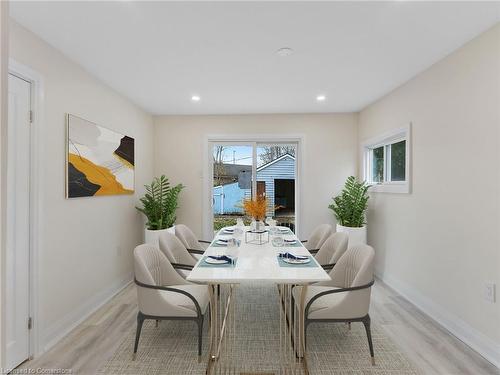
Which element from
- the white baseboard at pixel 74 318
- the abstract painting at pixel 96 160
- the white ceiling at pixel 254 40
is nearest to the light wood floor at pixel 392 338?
the white baseboard at pixel 74 318

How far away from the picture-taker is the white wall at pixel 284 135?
479 cm

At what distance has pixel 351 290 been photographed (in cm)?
202

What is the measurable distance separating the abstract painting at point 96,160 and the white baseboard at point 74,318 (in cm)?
112

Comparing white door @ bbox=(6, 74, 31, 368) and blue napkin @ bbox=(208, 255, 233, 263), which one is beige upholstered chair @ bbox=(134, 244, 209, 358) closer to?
blue napkin @ bbox=(208, 255, 233, 263)

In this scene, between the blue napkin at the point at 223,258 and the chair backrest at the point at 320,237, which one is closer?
the blue napkin at the point at 223,258

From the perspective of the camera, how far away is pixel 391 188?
12.2 feet

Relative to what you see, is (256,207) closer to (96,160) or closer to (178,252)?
(178,252)

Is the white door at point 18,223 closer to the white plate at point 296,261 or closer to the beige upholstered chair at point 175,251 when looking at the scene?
the beige upholstered chair at point 175,251

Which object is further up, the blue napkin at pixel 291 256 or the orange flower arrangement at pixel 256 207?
the orange flower arrangement at pixel 256 207

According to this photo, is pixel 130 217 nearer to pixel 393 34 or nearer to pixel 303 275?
pixel 303 275

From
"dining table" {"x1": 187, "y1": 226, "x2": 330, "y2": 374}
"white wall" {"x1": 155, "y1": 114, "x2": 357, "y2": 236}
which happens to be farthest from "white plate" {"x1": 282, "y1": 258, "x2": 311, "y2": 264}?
"white wall" {"x1": 155, "y1": 114, "x2": 357, "y2": 236}

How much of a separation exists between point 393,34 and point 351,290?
6.58 ft

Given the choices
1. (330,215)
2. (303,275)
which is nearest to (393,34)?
(303,275)

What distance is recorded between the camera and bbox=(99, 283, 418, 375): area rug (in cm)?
208
